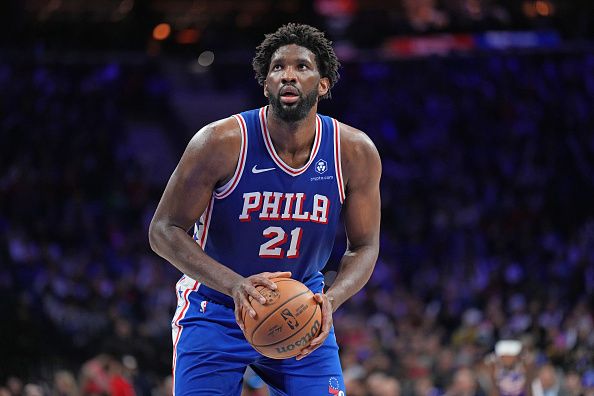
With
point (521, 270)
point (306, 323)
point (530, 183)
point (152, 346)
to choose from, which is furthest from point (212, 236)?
point (530, 183)

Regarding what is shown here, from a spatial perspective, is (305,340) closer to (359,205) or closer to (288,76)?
(359,205)

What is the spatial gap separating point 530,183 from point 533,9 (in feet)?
13.2

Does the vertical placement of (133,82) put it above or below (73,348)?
above

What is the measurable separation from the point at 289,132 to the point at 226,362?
3.80ft

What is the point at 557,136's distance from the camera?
1944 cm

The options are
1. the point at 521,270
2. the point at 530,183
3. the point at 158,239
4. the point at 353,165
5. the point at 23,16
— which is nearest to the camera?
the point at 158,239

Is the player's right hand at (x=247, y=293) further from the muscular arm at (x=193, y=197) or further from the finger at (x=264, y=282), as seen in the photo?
the muscular arm at (x=193, y=197)

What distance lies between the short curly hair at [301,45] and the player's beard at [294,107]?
0.21 m

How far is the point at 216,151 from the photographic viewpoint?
4.48m

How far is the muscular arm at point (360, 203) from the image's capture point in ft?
15.7

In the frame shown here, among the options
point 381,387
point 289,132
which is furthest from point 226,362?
point 381,387

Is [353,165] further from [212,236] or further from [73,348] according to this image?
[73,348]

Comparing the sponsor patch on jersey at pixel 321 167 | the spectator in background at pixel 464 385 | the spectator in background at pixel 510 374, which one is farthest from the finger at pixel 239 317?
the spectator in background at pixel 464 385

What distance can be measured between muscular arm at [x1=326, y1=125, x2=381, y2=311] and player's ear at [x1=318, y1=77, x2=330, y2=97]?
0.80 ft
